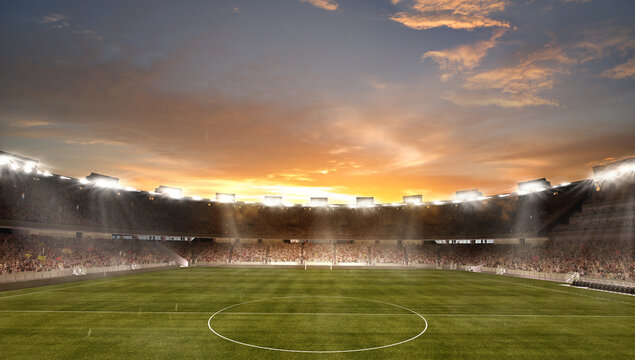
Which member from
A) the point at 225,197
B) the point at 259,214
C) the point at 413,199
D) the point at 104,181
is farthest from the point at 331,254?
the point at 104,181

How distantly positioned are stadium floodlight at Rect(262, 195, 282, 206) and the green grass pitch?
42.2m

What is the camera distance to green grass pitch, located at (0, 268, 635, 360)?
1243 centimetres

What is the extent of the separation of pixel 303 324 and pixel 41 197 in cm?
4570

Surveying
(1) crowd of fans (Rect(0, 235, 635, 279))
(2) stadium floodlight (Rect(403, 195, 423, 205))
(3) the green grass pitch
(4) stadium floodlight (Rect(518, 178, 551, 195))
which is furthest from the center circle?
(2) stadium floodlight (Rect(403, 195, 423, 205))

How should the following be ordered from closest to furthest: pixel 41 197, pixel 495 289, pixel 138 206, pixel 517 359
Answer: pixel 517 359
pixel 495 289
pixel 41 197
pixel 138 206

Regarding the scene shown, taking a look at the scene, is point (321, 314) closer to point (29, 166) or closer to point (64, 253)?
point (64, 253)

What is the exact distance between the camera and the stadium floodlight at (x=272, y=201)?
6876 cm

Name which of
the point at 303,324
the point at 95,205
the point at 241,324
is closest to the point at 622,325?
the point at 303,324

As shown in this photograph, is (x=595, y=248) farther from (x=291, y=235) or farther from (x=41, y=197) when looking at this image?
(x=41, y=197)

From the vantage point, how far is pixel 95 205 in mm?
53375

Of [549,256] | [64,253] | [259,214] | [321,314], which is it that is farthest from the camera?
[259,214]

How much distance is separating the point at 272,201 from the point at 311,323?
5376cm

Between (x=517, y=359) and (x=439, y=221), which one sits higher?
(x=439, y=221)

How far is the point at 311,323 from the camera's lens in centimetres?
1623
